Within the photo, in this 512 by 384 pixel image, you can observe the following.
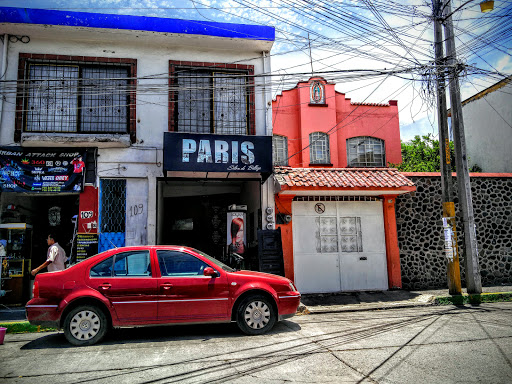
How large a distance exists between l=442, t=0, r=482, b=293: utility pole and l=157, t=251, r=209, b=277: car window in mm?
7304

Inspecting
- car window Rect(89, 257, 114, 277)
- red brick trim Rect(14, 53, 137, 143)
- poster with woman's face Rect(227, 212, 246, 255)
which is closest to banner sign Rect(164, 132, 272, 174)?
red brick trim Rect(14, 53, 137, 143)

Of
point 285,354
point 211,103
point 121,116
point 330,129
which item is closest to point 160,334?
point 285,354

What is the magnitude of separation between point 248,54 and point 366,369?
9.42 m

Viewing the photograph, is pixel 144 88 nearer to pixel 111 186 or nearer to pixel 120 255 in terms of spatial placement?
pixel 111 186

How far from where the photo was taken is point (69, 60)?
10.4 metres

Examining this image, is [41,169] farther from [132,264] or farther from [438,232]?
[438,232]

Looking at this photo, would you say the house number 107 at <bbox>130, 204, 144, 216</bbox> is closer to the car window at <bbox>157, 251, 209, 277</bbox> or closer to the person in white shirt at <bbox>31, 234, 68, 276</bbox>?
the person in white shirt at <bbox>31, 234, 68, 276</bbox>

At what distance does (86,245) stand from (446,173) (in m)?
9.74

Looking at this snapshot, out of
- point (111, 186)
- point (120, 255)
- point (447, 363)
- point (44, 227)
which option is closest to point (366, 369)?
point (447, 363)

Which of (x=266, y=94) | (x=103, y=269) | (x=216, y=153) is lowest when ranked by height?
(x=103, y=269)

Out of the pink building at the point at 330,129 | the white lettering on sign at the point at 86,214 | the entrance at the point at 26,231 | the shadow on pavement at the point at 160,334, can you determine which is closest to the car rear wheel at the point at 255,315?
the shadow on pavement at the point at 160,334

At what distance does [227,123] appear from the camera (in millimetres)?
11172

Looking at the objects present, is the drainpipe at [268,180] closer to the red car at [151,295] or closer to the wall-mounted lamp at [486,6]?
the red car at [151,295]

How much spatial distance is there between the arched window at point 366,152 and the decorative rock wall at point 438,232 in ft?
28.2
